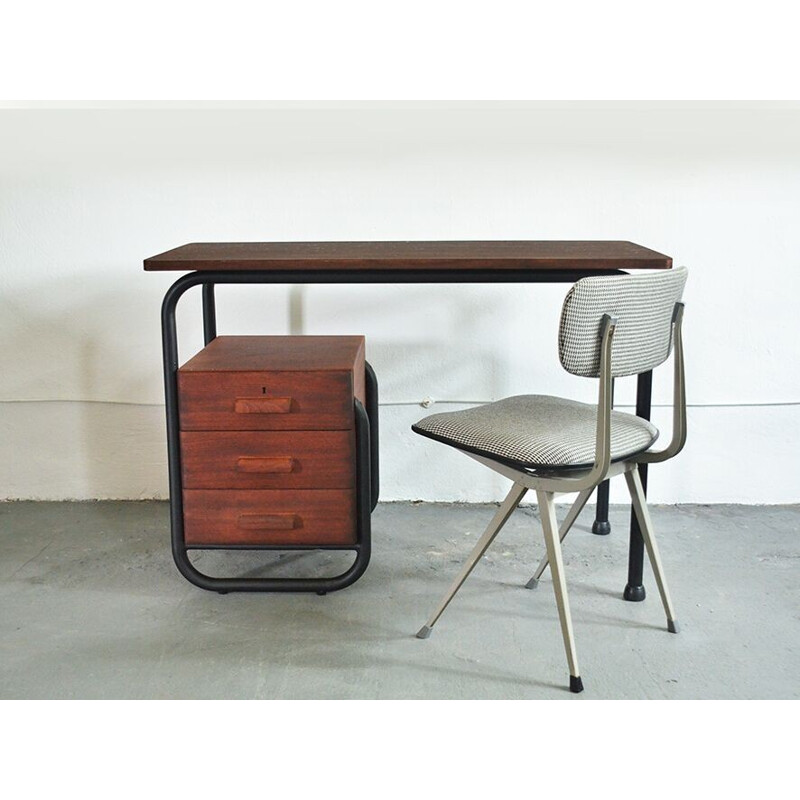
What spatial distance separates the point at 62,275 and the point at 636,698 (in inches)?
82.2

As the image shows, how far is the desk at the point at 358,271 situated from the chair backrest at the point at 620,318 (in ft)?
0.76

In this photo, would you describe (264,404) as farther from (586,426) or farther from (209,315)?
(586,426)

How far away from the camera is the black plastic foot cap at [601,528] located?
2949mm

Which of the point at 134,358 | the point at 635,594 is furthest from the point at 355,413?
the point at 134,358

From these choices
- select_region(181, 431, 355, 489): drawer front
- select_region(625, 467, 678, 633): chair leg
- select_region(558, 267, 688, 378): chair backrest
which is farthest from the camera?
select_region(181, 431, 355, 489): drawer front

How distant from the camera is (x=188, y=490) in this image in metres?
2.50

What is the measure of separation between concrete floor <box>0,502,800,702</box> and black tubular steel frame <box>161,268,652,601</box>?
0.04 metres

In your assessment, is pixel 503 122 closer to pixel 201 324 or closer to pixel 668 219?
pixel 668 219

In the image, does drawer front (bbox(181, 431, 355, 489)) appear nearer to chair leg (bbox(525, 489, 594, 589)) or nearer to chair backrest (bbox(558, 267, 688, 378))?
chair leg (bbox(525, 489, 594, 589))

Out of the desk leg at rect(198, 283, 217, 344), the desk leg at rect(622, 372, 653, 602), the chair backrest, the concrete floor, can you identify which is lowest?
the concrete floor

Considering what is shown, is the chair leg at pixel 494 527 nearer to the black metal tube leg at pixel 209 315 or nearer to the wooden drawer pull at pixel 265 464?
the wooden drawer pull at pixel 265 464

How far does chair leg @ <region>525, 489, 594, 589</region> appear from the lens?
2.46 metres

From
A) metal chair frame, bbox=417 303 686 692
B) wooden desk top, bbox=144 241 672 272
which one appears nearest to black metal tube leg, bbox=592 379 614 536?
metal chair frame, bbox=417 303 686 692

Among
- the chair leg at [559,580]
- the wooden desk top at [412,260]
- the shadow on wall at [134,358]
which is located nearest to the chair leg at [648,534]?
the chair leg at [559,580]
